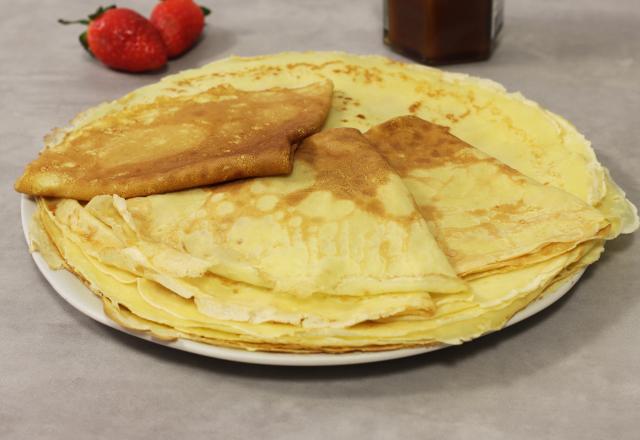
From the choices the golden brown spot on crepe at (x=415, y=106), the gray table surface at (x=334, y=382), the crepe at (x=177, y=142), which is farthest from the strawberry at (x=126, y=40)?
the golden brown spot on crepe at (x=415, y=106)

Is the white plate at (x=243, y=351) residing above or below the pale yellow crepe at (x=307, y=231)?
below

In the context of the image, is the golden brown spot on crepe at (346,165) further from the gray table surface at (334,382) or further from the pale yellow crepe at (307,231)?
the gray table surface at (334,382)

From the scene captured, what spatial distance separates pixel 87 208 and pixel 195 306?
43 cm

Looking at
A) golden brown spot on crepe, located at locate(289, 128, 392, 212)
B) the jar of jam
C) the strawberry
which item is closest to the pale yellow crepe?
golden brown spot on crepe, located at locate(289, 128, 392, 212)

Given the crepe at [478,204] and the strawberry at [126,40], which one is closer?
the crepe at [478,204]

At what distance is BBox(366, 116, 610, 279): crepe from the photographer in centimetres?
216

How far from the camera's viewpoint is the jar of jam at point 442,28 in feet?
11.0

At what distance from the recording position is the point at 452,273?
2.06 meters

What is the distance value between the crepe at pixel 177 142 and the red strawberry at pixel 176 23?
826 mm

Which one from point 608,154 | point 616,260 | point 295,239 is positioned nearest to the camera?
point 295,239

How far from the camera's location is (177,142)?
2555mm

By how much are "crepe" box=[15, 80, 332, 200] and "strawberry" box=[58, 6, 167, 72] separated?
2.22 ft

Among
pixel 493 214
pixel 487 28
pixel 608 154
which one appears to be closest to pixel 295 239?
pixel 493 214

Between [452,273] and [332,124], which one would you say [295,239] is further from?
[332,124]
